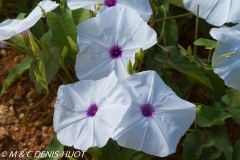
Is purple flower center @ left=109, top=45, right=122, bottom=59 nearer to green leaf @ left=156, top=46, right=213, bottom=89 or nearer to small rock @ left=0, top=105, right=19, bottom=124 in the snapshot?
green leaf @ left=156, top=46, right=213, bottom=89

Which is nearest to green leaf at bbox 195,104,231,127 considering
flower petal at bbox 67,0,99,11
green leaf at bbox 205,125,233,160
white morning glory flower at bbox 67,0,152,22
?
green leaf at bbox 205,125,233,160

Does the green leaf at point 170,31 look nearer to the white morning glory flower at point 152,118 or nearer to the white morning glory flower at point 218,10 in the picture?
the white morning glory flower at point 218,10

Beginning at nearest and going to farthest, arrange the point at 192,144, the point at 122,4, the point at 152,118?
the point at 152,118, the point at 192,144, the point at 122,4

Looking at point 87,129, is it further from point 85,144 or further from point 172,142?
point 172,142

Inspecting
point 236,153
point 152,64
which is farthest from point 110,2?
point 236,153

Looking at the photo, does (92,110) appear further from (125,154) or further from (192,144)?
(192,144)

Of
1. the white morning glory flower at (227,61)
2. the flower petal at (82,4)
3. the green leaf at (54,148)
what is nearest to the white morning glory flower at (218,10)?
the white morning glory flower at (227,61)
